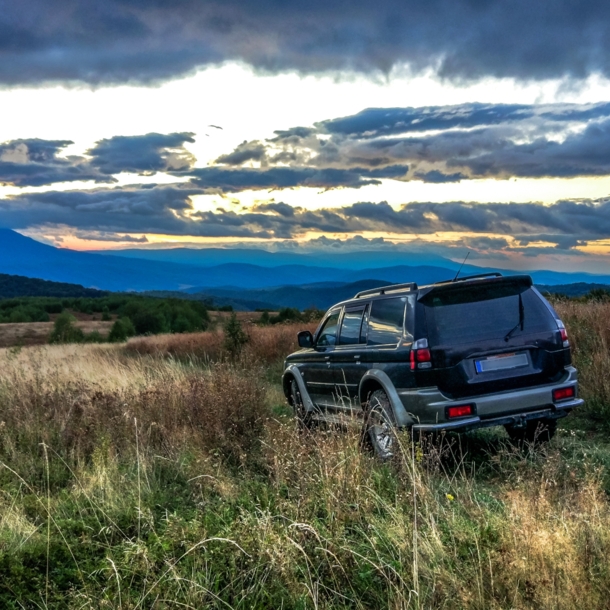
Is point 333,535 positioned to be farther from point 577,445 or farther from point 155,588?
point 577,445

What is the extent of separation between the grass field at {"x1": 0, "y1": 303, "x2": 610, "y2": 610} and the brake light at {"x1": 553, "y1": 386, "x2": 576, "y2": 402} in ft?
2.25

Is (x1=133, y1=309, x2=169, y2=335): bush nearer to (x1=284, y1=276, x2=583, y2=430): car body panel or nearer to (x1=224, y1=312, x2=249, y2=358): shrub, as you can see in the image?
(x1=224, y1=312, x2=249, y2=358): shrub

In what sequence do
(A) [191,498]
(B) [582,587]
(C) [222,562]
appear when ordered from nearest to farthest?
(B) [582,587] → (C) [222,562] → (A) [191,498]

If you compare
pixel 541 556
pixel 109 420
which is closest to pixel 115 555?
pixel 541 556

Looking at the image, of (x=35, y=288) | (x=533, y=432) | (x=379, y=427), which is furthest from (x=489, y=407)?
(x=35, y=288)

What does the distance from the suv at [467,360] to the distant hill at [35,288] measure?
13669 centimetres

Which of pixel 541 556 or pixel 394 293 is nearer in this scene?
pixel 541 556

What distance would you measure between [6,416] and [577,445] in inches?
276

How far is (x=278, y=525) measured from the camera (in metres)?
4.45

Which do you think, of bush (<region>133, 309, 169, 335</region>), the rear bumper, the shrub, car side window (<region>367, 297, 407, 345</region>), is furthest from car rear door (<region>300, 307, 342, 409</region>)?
bush (<region>133, 309, 169, 335</region>)

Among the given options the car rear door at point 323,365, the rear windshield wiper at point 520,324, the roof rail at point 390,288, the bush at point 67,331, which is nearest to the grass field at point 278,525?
the car rear door at point 323,365

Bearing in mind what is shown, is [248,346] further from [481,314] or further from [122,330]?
[122,330]

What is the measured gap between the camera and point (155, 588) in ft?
13.4

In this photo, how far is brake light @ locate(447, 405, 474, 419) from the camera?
698cm
